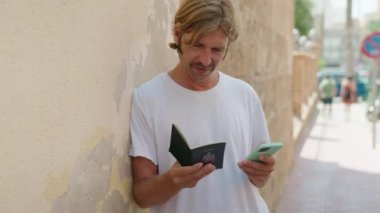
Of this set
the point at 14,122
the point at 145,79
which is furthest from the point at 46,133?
the point at 145,79

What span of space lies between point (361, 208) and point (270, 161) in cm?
561

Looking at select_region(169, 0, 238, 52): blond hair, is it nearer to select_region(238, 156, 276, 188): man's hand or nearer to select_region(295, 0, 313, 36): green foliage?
select_region(238, 156, 276, 188): man's hand

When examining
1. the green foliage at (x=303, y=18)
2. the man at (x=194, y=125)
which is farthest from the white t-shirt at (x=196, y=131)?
the green foliage at (x=303, y=18)

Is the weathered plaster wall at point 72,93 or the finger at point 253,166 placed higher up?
the weathered plaster wall at point 72,93

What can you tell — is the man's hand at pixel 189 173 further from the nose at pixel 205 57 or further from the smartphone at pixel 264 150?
the nose at pixel 205 57

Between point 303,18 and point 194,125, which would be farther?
point 303,18

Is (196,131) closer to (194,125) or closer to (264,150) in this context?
(194,125)

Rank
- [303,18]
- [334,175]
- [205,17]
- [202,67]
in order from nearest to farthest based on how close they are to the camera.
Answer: [205,17] < [202,67] < [334,175] < [303,18]

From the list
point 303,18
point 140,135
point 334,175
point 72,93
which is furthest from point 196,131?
point 303,18

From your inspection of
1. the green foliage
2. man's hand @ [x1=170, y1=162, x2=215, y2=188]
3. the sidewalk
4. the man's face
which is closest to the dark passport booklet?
man's hand @ [x1=170, y1=162, x2=215, y2=188]

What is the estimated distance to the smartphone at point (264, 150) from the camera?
7.07ft

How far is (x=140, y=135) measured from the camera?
2273mm

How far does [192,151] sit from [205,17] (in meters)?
0.46

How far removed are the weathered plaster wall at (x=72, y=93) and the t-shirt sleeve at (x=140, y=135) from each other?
34 mm
